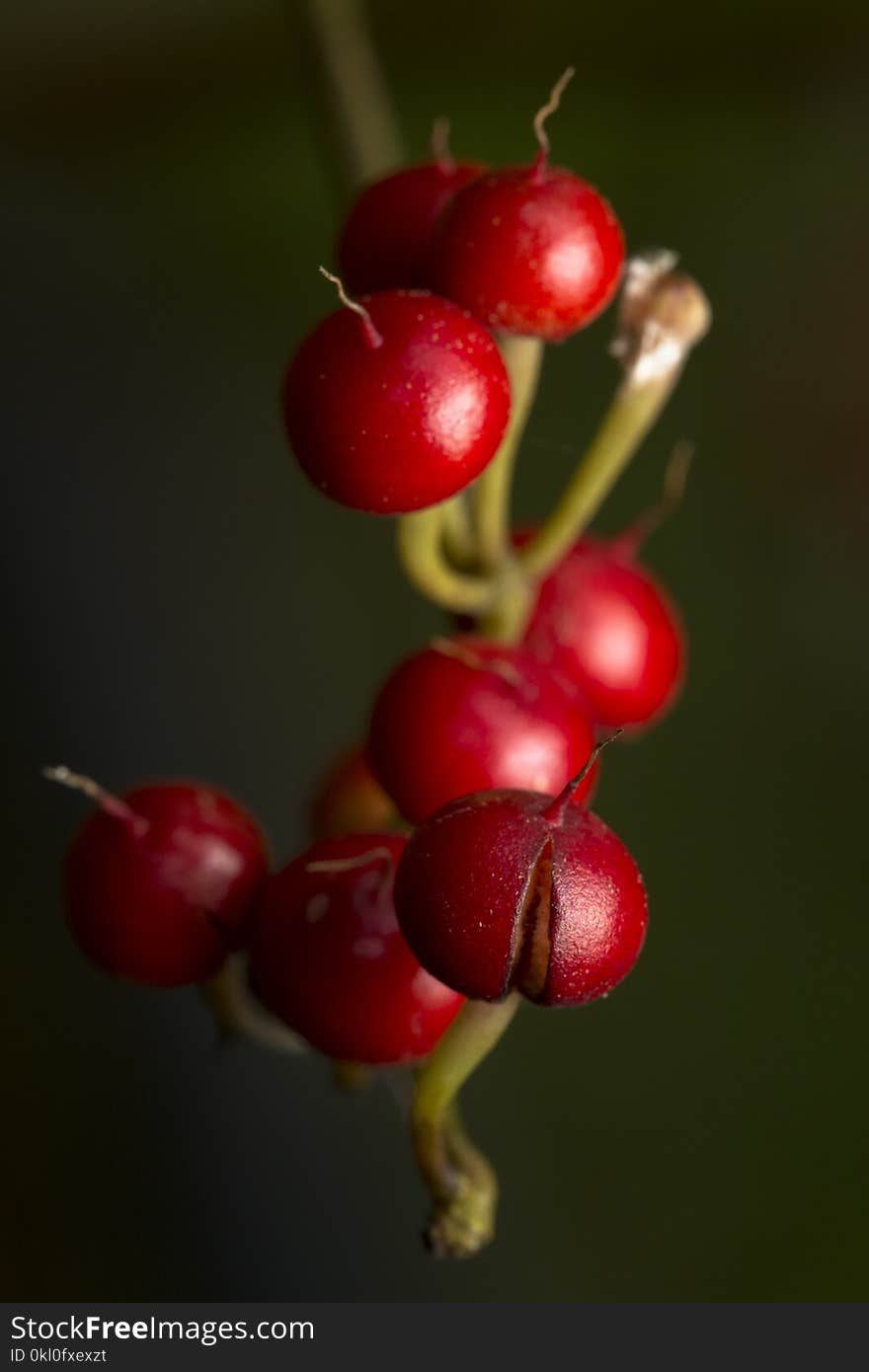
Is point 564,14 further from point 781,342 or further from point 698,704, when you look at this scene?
point 698,704

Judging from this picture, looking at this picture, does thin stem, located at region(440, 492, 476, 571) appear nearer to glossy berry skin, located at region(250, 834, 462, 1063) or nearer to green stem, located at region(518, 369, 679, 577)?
green stem, located at region(518, 369, 679, 577)

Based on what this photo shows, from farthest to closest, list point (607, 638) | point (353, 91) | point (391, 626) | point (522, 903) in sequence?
point (391, 626)
point (353, 91)
point (607, 638)
point (522, 903)

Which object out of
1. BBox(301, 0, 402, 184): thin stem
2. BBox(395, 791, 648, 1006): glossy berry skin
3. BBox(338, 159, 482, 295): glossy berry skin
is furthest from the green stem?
BBox(301, 0, 402, 184): thin stem

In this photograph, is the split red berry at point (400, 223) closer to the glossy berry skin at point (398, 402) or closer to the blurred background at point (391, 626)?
the glossy berry skin at point (398, 402)

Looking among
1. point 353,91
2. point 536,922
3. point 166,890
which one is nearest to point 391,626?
point 353,91

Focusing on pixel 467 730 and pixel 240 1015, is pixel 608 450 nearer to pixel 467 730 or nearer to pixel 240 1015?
pixel 467 730

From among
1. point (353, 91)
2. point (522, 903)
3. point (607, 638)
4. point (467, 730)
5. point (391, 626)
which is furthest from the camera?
point (391, 626)
